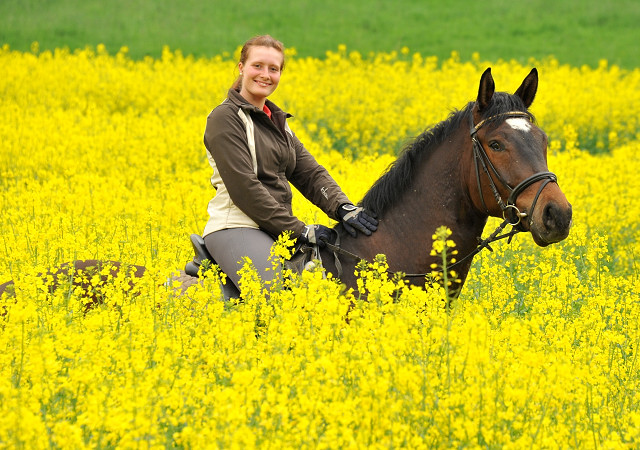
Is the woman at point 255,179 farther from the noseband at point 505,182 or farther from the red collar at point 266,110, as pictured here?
the noseband at point 505,182

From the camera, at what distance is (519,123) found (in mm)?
4707

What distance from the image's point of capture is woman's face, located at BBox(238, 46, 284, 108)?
5.31 metres

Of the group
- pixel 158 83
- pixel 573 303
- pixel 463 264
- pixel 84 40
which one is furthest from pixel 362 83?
pixel 463 264

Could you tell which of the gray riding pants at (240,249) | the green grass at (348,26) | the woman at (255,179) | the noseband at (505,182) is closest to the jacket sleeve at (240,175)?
the woman at (255,179)

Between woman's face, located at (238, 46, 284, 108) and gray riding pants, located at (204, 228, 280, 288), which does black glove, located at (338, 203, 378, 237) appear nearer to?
gray riding pants, located at (204, 228, 280, 288)

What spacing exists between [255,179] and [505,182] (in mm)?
1501

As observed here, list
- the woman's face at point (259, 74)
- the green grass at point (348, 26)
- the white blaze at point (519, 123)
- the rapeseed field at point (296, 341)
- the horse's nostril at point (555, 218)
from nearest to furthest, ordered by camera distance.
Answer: the rapeseed field at point (296, 341) < the horse's nostril at point (555, 218) < the white blaze at point (519, 123) < the woman's face at point (259, 74) < the green grass at point (348, 26)

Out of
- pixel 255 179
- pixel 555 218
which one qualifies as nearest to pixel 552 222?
pixel 555 218

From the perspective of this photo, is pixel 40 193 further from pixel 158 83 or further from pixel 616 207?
pixel 158 83

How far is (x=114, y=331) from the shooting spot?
4.32 metres

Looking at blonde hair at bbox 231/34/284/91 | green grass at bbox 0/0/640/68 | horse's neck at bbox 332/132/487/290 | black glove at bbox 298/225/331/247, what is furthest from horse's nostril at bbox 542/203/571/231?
green grass at bbox 0/0/640/68

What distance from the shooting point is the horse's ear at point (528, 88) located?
4.91m

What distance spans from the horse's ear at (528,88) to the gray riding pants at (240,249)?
1778mm

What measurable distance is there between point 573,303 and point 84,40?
20094mm
